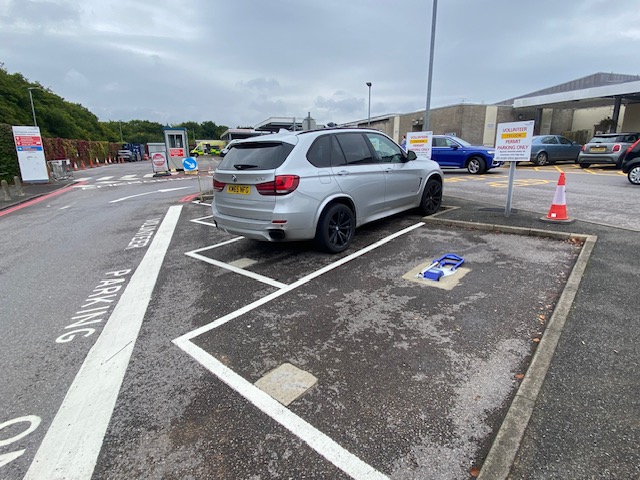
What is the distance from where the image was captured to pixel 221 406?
2514mm

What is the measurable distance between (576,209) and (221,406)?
8.36 metres

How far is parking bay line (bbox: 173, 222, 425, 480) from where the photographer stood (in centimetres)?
201

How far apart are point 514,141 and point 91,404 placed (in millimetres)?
7069

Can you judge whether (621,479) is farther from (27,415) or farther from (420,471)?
(27,415)

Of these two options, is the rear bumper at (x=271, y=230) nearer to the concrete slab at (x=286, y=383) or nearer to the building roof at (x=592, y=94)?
the concrete slab at (x=286, y=383)

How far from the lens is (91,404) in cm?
262

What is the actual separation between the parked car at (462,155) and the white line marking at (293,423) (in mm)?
15620

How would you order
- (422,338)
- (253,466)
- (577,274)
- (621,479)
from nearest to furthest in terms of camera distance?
(621,479)
(253,466)
(422,338)
(577,274)

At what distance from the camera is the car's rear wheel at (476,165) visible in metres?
15.8

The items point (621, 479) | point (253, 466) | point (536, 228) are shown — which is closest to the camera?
point (621, 479)

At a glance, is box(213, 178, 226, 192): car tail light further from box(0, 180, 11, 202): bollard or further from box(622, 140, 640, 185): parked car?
box(622, 140, 640, 185): parked car

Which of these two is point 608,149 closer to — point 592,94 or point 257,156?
point 592,94

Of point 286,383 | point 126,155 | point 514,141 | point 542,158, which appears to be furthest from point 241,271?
point 126,155

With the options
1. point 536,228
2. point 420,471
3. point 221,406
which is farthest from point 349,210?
point 420,471
